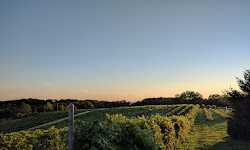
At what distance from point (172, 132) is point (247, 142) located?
5162 millimetres

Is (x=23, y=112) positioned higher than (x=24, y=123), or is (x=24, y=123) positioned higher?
(x=23, y=112)

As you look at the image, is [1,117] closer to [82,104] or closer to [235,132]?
[82,104]

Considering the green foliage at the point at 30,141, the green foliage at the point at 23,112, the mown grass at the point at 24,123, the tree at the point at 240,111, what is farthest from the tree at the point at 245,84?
the green foliage at the point at 23,112

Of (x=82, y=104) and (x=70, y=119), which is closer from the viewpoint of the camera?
(x=70, y=119)

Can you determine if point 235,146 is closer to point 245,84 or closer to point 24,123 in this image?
point 245,84

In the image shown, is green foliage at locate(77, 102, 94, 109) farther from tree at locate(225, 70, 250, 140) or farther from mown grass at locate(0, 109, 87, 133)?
tree at locate(225, 70, 250, 140)

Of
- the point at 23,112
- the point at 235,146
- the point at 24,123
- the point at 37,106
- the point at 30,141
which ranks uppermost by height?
the point at 30,141

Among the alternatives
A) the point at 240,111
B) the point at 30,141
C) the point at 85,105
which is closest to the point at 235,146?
the point at 240,111

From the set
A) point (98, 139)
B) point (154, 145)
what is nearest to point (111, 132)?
point (98, 139)

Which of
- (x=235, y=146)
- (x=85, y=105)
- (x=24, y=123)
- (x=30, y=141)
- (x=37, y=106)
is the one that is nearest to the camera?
(x=30, y=141)

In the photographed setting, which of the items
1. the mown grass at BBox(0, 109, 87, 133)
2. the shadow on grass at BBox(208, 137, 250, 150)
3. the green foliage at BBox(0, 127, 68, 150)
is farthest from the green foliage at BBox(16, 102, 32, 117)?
the green foliage at BBox(0, 127, 68, 150)

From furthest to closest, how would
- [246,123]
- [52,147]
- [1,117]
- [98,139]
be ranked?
[1,117]
[246,123]
[52,147]
[98,139]

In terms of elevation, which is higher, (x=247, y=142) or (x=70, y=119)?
(x=70, y=119)

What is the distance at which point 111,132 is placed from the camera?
4.29 meters
